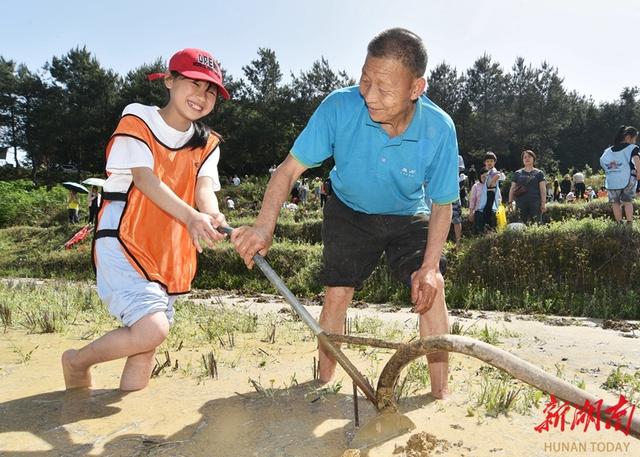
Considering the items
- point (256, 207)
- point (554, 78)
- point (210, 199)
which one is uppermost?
point (554, 78)

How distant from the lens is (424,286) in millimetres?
2703

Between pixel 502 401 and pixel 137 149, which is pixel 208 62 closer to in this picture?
pixel 137 149

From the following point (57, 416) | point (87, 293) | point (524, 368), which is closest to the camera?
point (524, 368)

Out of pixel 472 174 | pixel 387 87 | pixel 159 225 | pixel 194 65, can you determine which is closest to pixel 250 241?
pixel 159 225

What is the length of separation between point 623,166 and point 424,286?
7.39 m

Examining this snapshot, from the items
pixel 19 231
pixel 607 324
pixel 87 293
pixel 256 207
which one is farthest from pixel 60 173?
pixel 607 324

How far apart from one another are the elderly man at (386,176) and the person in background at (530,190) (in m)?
7.31

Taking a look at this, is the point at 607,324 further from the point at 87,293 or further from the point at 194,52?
the point at 87,293

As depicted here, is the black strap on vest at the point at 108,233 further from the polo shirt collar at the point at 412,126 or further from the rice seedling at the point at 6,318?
the rice seedling at the point at 6,318

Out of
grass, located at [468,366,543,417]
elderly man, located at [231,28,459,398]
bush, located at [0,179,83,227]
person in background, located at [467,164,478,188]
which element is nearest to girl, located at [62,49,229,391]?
elderly man, located at [231,28,459,398]

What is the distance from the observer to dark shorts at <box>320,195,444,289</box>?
3.06m

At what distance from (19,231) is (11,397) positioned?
2103 centimetres

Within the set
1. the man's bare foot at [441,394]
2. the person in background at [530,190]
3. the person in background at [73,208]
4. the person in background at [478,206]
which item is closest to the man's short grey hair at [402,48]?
the man's bare foot at [441,394]

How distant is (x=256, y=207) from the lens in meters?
22.4
